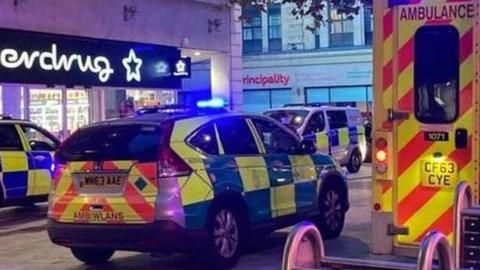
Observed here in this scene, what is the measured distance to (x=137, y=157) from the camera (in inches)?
329

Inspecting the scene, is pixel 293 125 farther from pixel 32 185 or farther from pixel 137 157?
pixel 137 157

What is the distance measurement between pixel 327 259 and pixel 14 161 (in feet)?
33.5

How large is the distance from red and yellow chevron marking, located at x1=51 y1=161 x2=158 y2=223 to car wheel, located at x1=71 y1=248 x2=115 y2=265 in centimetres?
82

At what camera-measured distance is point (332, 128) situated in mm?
22047

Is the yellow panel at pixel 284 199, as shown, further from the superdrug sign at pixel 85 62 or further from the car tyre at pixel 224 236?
the superdrug sign at pixel 85 62

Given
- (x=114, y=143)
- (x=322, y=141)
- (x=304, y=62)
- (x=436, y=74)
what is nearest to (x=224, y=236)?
(x=114, y=143)

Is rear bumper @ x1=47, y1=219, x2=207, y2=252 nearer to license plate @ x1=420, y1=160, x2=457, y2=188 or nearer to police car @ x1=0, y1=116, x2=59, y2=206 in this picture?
license plate @ x1=420, y1=160, x2=457, y2=188

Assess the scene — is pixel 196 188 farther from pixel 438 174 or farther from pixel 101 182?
pixel 438 174

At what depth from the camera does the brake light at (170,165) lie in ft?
27.1

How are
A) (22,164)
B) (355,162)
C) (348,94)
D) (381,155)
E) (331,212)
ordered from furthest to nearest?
(348,94)
(355,162)
(22,164)
(331,212)
(381,155)

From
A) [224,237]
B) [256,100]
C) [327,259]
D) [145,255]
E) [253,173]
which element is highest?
[256,100]

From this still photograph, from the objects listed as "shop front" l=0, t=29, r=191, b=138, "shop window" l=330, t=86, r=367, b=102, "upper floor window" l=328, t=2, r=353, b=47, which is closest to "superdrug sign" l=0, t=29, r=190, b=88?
"shop front" l=0, t=29, r=191, b=138

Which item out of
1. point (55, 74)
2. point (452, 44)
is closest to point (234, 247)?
point (452, 44)

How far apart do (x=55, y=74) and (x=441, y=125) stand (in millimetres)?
13109
